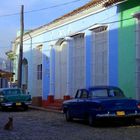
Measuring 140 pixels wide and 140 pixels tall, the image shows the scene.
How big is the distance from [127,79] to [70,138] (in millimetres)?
9633

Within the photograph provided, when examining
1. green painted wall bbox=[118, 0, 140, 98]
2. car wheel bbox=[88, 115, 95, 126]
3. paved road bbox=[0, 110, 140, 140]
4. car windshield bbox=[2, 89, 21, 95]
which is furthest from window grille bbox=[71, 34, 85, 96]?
car wheel bbox=[88, 115, 95, 126]

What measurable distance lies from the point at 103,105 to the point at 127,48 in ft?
22.5

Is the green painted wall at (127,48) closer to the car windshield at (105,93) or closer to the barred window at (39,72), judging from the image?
the car windshield at (105,93)

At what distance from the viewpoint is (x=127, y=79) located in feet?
79.6

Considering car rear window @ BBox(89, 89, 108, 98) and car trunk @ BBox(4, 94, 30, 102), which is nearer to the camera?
car rear window @ BBox(89, 89, 108, 98)

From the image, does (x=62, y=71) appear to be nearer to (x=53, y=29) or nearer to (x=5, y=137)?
(x=53, y=29)

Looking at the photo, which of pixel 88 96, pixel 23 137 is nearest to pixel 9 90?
pixel 88 96

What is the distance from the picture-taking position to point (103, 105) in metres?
18.1

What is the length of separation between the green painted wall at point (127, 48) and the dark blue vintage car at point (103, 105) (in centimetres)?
384

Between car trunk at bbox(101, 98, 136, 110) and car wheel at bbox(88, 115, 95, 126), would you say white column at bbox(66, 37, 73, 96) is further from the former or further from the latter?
car trunk at bbox(101, 98, 136, 110)

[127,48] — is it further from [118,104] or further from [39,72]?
[39,72]

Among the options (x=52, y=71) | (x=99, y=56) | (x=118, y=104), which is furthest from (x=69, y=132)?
(x=52, y=71)

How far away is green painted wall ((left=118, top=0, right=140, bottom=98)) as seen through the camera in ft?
77.7

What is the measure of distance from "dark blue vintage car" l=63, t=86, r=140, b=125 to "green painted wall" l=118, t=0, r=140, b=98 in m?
3.84
